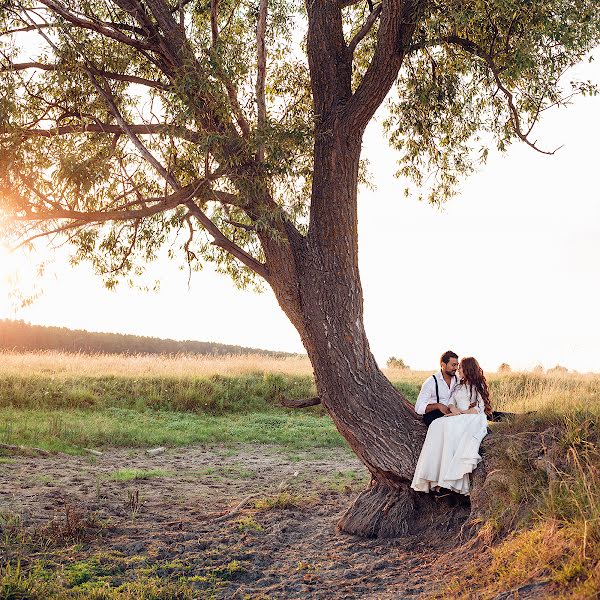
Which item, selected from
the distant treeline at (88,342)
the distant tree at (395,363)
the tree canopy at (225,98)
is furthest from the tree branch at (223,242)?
the distant treeline at (88,342)

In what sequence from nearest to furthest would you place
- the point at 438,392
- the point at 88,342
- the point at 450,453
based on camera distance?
the point at 450,453 < the point at 438,392 < the point at 88,342

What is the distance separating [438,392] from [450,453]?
37.7 inches

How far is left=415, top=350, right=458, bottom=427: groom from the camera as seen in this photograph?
8.79 meters

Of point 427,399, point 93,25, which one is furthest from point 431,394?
point 93,25

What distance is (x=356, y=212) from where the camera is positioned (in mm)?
9422

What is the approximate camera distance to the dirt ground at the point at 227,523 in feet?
22.5

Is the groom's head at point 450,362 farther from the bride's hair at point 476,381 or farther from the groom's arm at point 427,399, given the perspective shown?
the groom's arm at point 427,399

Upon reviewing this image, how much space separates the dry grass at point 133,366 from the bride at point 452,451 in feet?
44.7

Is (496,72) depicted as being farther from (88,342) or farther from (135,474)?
(88,342)

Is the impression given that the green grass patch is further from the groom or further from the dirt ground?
the groom

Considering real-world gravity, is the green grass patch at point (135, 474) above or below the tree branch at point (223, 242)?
below

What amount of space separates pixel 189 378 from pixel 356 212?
12437 mm

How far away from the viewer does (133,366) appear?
76.4 feet

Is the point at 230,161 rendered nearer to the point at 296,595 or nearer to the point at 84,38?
the point at 84,38
